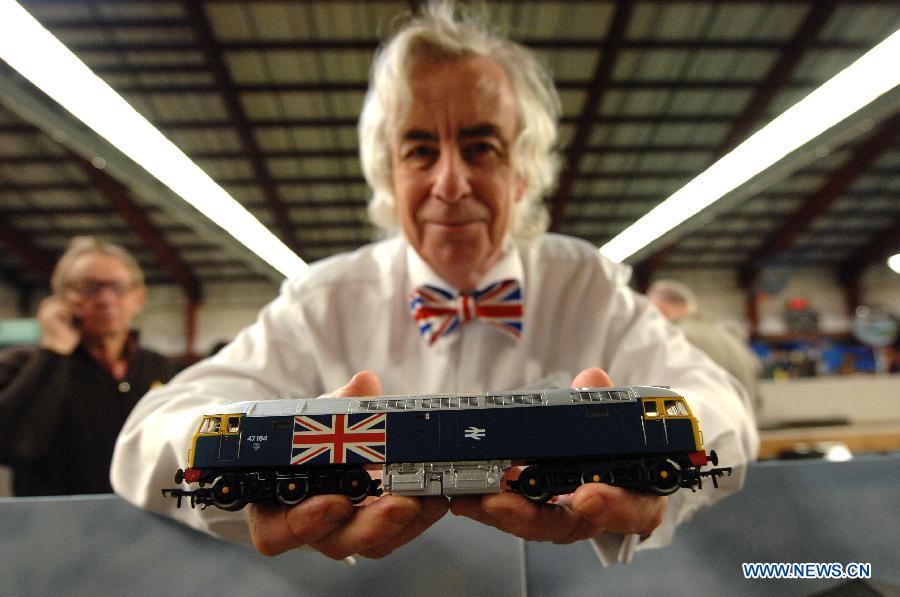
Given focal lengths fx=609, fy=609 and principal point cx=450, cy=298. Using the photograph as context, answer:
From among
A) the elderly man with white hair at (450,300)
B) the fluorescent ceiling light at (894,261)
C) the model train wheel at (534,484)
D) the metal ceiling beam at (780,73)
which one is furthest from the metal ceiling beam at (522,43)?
the fluorescent ceiling light at (894,261)

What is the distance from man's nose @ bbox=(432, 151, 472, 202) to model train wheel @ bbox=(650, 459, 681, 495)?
43.0 inches

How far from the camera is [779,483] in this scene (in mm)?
1578

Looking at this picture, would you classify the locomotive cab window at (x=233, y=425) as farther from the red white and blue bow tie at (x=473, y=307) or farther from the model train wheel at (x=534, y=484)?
the red white and blue bow tie at (x=473, y=307)

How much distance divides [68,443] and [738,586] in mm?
3987

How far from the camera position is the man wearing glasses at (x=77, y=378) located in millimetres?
3746

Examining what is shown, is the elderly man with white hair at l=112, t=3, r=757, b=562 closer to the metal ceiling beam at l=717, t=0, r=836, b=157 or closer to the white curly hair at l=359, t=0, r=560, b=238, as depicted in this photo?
the white curly hair at l=359, t=0, r=560, b=238

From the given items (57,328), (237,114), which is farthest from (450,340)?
(237,114)

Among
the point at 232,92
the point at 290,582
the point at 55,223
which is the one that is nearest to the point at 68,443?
the point at 290,582

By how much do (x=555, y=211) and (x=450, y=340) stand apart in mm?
17871

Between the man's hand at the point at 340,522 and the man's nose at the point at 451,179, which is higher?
the man's nose at the point at 451,179

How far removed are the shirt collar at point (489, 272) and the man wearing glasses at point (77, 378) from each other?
9.17ft

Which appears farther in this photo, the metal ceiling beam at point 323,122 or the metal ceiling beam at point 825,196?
the metal ceiling beam at point 825,196

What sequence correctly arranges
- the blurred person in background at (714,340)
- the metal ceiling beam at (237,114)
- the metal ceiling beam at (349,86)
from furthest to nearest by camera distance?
the metal ceiling beam at (349,86)
the metal ceiling beam at (237,114)
the blurred person in background at (714,340)

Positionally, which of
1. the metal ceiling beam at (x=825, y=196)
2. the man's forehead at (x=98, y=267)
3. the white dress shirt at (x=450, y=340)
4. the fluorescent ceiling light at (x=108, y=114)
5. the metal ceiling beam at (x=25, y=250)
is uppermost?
the metal ceiling beam at (x=825, y=196)
